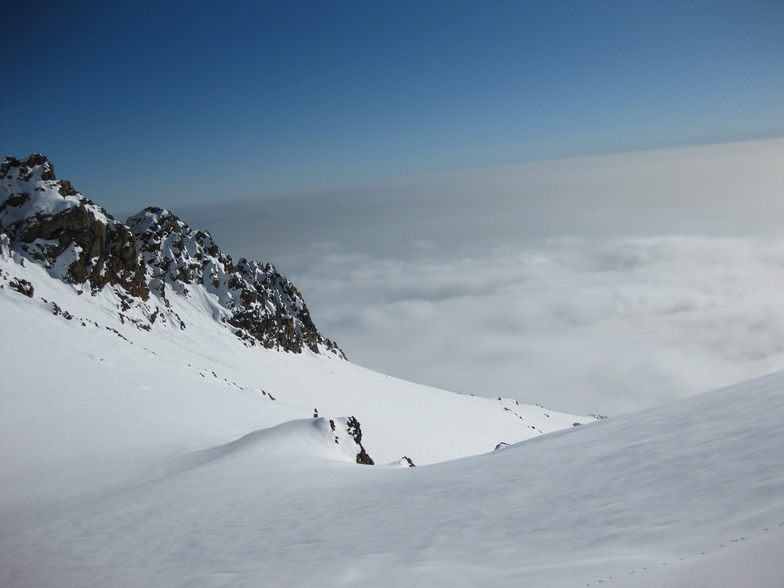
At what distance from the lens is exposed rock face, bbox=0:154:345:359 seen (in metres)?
38.8

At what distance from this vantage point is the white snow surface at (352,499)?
219 inches

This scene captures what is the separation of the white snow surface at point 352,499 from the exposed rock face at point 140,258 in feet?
66.8

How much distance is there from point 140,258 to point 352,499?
45.9 metres

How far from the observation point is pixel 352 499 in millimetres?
10930

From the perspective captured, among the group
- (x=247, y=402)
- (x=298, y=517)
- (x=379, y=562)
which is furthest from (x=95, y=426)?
(x=379, y=562)

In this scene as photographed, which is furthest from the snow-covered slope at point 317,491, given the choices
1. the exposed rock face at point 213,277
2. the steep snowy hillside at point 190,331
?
the exposed rock face at point 213,277

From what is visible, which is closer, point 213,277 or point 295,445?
point 295,445

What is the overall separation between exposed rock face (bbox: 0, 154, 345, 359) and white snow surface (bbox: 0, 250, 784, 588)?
20376 millimetres

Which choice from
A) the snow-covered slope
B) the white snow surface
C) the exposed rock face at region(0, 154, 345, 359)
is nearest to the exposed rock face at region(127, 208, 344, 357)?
the exposed rock face at region(0, 154, 345, 359)

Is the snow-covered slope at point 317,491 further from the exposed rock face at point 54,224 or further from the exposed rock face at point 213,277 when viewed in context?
the exposed rock face at point 213,277

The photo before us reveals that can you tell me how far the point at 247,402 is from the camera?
26156 mm

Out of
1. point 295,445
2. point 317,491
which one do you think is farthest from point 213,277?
point 317,491

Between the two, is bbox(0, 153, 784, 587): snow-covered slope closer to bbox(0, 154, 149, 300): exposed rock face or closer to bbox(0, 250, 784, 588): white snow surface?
bbox(0, 250, 784, 588): white snow surface

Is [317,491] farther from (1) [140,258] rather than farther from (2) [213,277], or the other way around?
(2) [213,277]
